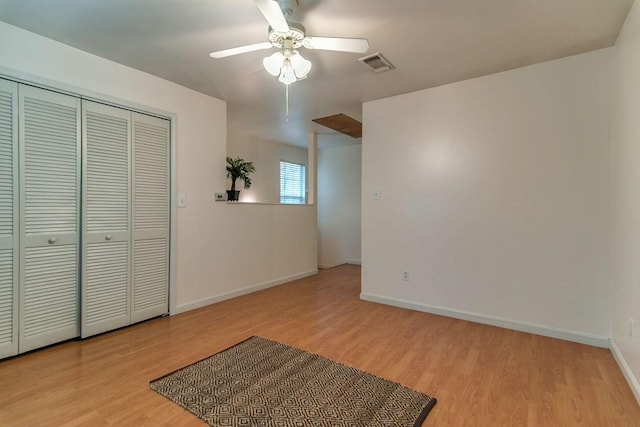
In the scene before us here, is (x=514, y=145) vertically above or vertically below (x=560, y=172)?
above

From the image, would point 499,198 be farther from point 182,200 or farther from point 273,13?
point 182,200

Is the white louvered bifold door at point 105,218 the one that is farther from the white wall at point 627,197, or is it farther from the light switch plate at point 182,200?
the white wall at point 627,197

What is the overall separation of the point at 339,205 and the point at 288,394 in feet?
15.6

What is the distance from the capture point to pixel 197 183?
3.32 m

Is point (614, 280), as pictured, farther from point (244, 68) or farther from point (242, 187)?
point (242, 187)

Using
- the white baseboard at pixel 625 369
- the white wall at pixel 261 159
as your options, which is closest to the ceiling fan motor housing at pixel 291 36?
the white baseboard at pixel 625 369

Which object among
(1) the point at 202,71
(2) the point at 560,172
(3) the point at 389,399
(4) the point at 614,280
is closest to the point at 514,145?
(2) the point at 560,172

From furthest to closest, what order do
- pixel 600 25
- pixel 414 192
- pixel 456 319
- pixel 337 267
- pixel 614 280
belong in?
pixel 337 267
pixel 414 192
pixel 456 319
pixel 614 280
pixel 600 25

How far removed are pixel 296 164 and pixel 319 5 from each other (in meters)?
4.68

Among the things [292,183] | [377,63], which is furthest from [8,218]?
[292,183]

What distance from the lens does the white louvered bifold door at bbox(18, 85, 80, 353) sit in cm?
220

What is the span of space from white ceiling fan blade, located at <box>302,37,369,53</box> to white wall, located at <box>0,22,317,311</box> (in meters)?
1.87

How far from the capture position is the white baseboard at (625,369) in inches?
69.4

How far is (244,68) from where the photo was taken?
2697mm
